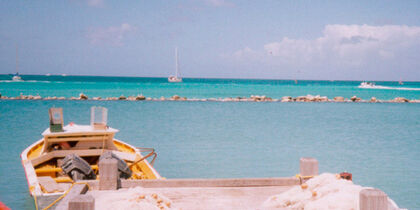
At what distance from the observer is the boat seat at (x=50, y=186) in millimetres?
10148

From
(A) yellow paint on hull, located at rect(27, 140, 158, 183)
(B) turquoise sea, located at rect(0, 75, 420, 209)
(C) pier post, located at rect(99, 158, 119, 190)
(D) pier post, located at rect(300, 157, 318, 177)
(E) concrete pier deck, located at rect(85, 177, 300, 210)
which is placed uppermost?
(D) pier post, located at rect(300, 157, 318, 177)

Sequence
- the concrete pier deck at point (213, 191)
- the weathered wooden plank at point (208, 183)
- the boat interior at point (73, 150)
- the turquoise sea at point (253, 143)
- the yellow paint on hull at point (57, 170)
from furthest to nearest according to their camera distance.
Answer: the turquoise sea at point (253, 143), the boat interior at point (73, 150), the yellow paint on hull at point (57, 170), the weathered wooden plank at point (208, 183), the concrete pier deck at point (213, 191)

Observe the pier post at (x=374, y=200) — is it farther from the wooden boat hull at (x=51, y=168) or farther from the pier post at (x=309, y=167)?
the wooden boat hull at (x=51, y=168)

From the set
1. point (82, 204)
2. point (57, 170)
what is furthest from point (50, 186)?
point (82, 204)

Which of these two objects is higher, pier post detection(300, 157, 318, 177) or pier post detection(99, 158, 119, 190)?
pier post detection(300, 157, 318, 177)

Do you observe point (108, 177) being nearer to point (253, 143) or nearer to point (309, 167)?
point (309, 167)

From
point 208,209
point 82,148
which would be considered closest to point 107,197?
point 208,209

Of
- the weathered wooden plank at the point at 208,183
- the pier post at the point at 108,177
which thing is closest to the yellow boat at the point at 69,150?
the weathered wooden plank at the point at 208,183

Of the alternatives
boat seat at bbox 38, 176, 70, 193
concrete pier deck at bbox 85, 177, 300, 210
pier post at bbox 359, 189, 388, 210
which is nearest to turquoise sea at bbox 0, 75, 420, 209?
boat seat at bbox 38, 176, 70, 193

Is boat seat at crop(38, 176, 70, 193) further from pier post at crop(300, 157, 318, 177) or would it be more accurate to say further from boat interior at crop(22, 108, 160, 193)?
pier post at crop(300, 157, 318, 177)

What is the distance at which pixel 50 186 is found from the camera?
10391mm

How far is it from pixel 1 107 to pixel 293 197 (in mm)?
43020

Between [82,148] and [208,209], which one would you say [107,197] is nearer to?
[208,209]

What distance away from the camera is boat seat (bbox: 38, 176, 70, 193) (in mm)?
10148
